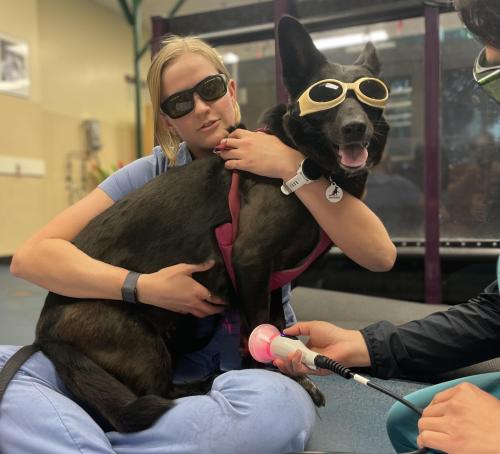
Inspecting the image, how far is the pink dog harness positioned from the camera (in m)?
1.18

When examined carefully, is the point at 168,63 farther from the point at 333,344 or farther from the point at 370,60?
the point at 333,344

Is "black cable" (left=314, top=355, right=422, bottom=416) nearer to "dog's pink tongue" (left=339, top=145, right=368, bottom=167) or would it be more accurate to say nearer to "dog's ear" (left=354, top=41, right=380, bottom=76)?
"dog's pink tongue" (left=339, top=145, right=368, bottom=167)

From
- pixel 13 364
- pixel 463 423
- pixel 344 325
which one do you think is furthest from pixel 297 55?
pixel 344 325

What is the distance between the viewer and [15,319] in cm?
306

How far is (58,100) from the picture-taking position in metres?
6.72

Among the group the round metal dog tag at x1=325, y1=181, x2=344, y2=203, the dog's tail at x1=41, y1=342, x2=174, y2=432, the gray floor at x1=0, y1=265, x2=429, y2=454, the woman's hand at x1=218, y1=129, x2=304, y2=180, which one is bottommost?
the gray floor at x1=0, y1=265, x2=429, y2=454

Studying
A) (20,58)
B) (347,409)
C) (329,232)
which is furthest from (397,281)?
(20,58)

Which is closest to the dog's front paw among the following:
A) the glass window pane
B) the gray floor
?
the gray floor

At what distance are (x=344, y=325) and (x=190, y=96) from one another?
139 centimetres

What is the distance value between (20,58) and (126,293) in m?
5.87

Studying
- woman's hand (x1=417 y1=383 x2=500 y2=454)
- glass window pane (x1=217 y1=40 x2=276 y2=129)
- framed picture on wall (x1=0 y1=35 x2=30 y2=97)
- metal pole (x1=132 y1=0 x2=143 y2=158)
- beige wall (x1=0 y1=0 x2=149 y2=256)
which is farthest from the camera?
beige wall (x1=0 y1=0 x2=149 y2=256)

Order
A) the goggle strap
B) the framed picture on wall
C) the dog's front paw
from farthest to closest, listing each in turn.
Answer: the framed picture on wall → the dog's front paw → the goggle strap

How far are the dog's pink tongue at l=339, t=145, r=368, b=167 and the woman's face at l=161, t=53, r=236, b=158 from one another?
39cm

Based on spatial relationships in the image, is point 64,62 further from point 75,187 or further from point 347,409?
point 347,409
